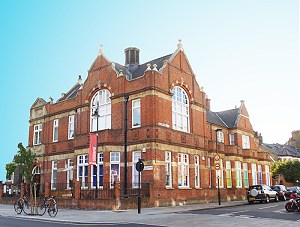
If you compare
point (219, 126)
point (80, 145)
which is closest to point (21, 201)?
point (80, 145)

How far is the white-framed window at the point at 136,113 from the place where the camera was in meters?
26.2

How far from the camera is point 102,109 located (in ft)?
94.6

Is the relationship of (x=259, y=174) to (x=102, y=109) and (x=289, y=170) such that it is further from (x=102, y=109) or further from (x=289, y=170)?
(x=102, y=109)

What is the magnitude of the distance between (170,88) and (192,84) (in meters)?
3.76

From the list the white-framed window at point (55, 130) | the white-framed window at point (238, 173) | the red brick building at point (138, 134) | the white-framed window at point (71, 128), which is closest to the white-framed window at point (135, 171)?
the red brick building at point (138, 134)

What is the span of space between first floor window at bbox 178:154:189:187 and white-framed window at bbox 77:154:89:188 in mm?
7671

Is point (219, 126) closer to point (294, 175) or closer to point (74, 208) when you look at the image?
point (74, 208)

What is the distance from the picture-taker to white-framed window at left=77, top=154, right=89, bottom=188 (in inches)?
1048

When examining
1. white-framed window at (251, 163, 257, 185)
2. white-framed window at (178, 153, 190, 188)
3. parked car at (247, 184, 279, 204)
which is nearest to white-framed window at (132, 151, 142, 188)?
white-framed window at (178, 153, 190, 188)

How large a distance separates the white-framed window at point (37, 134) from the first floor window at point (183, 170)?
53.8 feet

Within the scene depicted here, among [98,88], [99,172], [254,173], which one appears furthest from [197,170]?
[254,173]

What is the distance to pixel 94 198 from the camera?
22.7 meters

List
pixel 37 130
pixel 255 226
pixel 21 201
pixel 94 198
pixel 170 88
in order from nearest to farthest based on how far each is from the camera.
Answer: pixel 255 226 < pixel 21 201 < pixel 94 198 < pixel 170 88 < pixel 37 130

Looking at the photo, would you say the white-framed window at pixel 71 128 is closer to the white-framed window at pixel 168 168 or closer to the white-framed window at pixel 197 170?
the white-framed window at pixel 168 168
